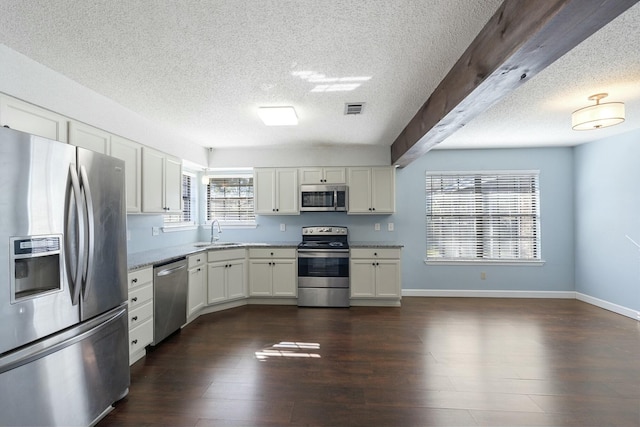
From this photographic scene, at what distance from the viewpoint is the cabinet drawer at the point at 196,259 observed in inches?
134

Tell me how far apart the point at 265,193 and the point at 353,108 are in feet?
7.14

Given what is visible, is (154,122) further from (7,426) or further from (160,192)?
(7,426)

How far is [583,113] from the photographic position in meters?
2.70

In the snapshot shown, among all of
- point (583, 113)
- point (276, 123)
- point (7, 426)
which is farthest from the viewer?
point (276, 123)

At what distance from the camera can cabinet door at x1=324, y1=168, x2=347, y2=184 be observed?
4.39 meters

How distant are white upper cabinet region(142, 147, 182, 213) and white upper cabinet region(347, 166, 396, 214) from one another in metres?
2.43

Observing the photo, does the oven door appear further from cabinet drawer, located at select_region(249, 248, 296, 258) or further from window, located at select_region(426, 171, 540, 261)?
window, located at select_region(426, 171, 540, 261)

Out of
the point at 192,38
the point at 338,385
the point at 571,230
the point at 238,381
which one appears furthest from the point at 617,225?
the point at 192,38

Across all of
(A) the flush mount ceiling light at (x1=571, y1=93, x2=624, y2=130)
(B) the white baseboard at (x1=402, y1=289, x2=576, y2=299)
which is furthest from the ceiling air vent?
(B) the white baseboard at (x1=402, y1=289, x2=576, y2=299)

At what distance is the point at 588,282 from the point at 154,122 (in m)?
6.39

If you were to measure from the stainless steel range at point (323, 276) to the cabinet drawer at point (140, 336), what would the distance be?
1.94 meters

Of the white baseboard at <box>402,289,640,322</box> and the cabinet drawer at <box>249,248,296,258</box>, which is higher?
the cabinet drawer at <box>249,248,296,258</box>

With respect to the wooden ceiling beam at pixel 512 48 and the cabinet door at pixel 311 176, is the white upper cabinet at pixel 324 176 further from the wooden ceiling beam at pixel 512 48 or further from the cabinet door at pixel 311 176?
the wooden ceiling beam at pixel 512 48

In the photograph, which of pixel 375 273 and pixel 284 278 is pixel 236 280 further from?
pixel 375 273
